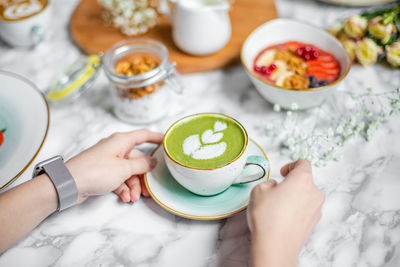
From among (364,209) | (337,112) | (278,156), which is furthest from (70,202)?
(337,112)

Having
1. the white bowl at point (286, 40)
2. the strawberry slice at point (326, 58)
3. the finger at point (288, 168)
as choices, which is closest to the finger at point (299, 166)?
the finger at point (288, 168)

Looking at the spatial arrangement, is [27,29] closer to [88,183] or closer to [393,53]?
[88,183]

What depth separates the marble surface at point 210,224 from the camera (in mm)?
758

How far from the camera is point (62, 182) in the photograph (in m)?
0.77

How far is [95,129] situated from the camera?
1.07 meters

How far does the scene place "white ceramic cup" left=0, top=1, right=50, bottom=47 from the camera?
1.24m

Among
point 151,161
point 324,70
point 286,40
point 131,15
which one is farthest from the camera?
point 131,15

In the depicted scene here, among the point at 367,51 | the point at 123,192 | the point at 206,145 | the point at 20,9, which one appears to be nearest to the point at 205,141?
the point at 206,145

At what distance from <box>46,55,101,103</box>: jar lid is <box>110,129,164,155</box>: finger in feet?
0.96

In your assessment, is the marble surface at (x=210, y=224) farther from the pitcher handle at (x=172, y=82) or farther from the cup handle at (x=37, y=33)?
the cup handle at (x=37, y=33)

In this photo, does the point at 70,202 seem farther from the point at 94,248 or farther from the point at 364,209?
the point at 364,209

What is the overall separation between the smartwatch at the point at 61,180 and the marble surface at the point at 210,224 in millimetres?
78

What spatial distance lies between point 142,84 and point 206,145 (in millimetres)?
294

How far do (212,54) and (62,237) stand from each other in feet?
2.44
